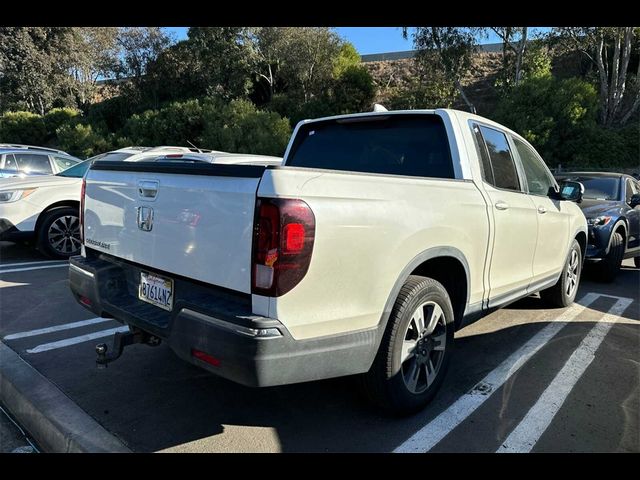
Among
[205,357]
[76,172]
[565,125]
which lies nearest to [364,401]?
[205,357]

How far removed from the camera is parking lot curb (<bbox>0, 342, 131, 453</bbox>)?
103 inches

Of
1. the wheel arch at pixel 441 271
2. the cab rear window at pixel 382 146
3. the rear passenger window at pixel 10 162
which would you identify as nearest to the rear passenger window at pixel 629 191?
the cab rear window at pixel 382 146

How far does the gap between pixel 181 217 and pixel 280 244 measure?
2.34 feet

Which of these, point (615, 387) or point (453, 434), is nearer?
point (453, 434)

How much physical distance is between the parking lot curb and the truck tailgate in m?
1.04

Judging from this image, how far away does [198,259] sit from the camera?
7.98 feet

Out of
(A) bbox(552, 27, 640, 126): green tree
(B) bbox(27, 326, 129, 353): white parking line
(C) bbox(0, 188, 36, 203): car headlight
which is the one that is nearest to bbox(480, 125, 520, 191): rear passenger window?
(B) bbox(27, 326, 129, 353): white parking line

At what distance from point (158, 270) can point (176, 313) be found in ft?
1.41

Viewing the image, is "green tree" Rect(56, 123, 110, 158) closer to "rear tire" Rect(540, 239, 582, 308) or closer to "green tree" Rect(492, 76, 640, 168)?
"green tree" Rect(492, 76, 640, 168)

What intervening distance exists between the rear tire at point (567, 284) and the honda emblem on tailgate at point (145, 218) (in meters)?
4.42

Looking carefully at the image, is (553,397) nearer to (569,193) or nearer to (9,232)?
(569,193)

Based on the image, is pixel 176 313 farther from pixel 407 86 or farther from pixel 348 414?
pixel 407 86

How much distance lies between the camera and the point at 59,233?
295 inches
